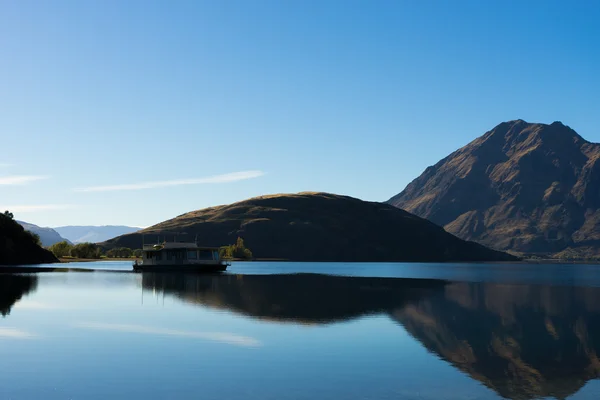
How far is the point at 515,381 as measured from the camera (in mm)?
28891

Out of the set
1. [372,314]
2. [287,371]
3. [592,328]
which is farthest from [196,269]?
[287,371]

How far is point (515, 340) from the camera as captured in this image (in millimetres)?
42906

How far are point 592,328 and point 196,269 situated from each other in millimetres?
116388

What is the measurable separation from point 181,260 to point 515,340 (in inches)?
4979

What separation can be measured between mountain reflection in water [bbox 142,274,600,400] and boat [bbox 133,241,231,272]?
7415 centimetres

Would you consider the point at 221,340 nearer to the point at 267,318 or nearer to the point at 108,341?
the point at 108,341

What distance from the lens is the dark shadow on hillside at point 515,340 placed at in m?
29.4

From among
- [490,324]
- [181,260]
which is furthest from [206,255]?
[490,324]

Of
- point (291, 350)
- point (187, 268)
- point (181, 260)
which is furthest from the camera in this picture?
point (181, 260)

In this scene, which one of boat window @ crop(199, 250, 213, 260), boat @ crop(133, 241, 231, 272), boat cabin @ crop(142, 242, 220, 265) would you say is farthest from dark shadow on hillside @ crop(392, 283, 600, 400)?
boat window @ crop(199, 250, 213, 260)

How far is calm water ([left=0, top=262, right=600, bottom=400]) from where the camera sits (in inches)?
1046

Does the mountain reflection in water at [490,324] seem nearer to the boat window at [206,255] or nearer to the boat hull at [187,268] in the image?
the boat hull at [187,268]

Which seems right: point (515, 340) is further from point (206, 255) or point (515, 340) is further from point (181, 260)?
point (206, 255)

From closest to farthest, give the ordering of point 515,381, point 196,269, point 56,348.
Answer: point 515,381 < point 56,348 < point 196,269
